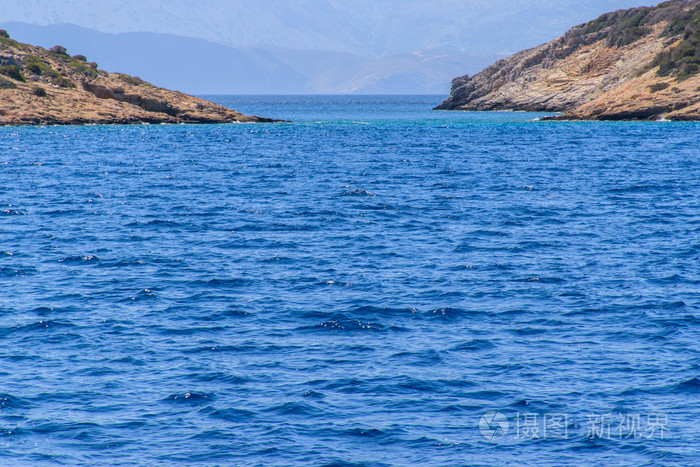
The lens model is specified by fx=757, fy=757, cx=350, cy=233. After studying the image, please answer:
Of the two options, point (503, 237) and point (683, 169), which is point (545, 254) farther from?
point (683, 169)

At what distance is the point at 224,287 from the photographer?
90.4 ft

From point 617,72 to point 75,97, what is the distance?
329ft

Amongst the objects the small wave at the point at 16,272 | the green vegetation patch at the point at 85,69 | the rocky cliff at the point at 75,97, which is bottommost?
the small wave at the point at 16,272

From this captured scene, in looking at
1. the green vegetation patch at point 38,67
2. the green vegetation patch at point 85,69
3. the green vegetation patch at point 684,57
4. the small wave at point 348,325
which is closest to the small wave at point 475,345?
the small wave at point 348,325

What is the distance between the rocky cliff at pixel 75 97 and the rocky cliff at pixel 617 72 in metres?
65.7

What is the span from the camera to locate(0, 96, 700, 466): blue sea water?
1638cm

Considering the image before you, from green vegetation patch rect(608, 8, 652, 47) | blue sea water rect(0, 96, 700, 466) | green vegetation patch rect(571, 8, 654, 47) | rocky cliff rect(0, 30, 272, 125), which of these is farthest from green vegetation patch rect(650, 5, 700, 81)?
blue sea water rect(0, 96, 700, 466)

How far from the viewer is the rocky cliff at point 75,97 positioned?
381 feet

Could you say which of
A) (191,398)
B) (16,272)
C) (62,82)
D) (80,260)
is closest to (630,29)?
(62,82)

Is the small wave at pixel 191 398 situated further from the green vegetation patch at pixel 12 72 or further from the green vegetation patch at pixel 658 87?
the green vegetation patch at pixel 658 87

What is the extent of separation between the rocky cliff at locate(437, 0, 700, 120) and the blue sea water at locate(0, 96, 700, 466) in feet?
245
